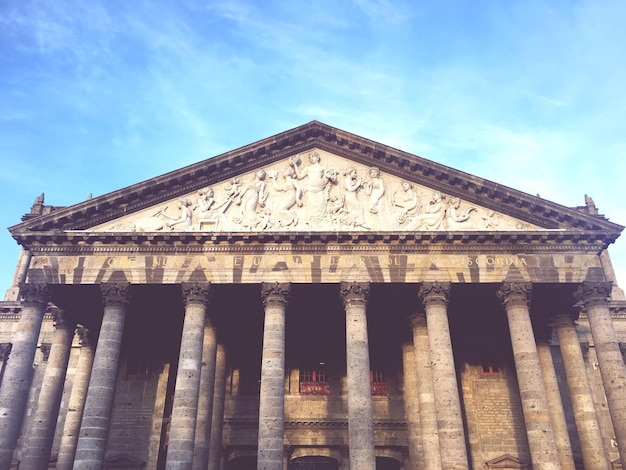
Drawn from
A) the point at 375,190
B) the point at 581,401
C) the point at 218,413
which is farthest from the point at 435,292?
the point at 218,413

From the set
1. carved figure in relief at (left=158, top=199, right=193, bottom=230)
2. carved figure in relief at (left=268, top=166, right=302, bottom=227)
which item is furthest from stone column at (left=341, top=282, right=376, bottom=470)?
carved figure in relief at (left=158, top=199, right=193, bottom=230)

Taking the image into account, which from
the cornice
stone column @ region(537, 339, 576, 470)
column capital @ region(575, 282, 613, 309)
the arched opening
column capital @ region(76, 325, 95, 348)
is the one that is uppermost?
the cornice

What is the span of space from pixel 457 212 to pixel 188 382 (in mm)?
12657

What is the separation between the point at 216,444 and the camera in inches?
904

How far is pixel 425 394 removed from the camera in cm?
2178

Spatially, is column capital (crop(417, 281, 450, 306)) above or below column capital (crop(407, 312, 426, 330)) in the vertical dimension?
above

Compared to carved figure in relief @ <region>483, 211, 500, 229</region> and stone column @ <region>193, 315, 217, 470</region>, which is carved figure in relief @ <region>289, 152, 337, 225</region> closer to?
stone column @ <region>193, 315, 217, 470</region>

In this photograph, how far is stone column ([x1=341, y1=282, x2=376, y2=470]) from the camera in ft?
60.3

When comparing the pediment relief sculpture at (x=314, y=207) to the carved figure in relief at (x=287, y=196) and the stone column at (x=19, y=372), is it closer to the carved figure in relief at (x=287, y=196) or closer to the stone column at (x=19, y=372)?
the carved figure in relief at (x=287, y=196)

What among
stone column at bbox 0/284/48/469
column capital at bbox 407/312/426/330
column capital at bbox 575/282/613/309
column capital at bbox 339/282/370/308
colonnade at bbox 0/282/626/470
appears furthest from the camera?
column capital at bbox 407/312/426/330

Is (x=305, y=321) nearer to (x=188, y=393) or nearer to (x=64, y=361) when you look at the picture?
(x=188, y=393)

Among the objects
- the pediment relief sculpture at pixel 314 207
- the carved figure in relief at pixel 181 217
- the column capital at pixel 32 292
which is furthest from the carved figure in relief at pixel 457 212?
the column capital at pixel 32 292

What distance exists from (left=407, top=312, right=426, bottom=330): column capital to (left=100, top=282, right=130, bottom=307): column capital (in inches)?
471

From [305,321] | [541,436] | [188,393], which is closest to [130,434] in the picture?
[188,393]
